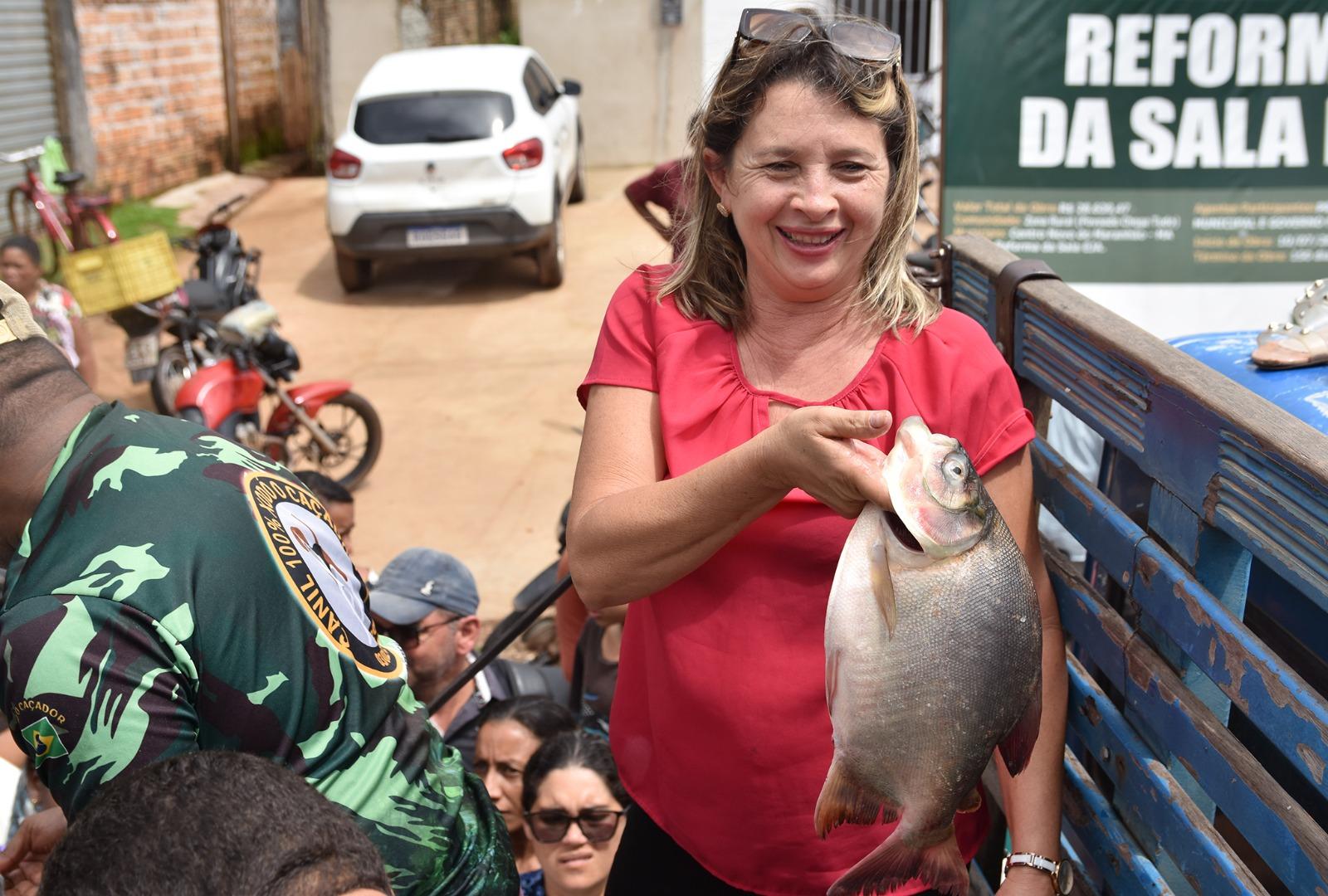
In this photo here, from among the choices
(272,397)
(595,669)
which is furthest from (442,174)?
(595,669)

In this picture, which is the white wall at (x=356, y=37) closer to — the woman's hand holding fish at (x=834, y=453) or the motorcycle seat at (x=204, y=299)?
the motorcycle seat at (x=204, y=299)

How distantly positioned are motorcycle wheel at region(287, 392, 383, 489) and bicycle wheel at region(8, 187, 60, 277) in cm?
423

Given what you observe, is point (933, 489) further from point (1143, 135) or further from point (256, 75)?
point (256, 75)

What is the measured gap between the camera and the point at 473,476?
830 cm

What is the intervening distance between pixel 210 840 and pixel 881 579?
30.7 inches

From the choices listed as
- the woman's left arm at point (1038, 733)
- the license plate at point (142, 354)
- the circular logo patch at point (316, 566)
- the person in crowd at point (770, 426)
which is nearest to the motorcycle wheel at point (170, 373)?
the license plate at point (142, 354)

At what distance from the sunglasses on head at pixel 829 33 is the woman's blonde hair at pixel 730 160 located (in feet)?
0.04

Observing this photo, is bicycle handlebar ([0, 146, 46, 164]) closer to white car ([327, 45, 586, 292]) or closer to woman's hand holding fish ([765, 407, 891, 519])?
white car ([327, 45, 586, 292])

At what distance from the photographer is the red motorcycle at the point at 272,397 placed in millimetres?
7285

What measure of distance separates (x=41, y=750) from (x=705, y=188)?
120 cm

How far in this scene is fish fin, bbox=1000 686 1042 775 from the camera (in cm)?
170

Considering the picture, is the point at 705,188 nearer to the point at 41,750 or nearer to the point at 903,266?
the point at 903,266

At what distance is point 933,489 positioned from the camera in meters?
1.50

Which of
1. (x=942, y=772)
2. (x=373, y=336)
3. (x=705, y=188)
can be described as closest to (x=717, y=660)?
(x=942, y=772)
